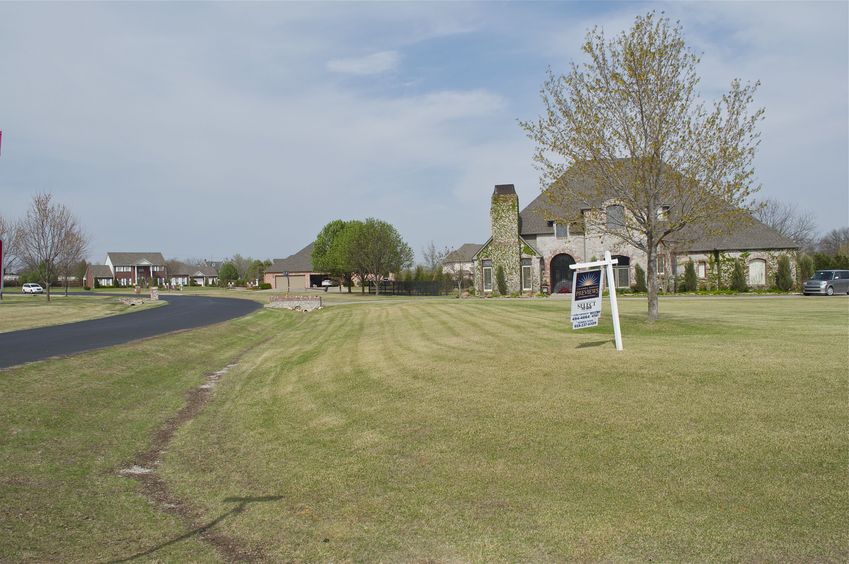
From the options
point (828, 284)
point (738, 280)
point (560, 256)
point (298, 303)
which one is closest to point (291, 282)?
point (298, 303)

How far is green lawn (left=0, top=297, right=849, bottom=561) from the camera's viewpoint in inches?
239

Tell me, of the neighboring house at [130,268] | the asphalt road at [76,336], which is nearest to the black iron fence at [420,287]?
the asphalt road at [76,336]

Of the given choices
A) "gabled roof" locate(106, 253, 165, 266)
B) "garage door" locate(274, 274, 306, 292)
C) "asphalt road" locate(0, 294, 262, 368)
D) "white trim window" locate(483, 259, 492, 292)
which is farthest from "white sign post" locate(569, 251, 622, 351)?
"gabled roof" locate(106, 253, 165, 266)

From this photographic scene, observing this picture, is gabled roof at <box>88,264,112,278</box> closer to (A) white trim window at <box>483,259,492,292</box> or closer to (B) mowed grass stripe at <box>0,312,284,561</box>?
(A) white trim window at <box>483,259,492,292</box>

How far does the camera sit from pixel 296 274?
93625 millimetres

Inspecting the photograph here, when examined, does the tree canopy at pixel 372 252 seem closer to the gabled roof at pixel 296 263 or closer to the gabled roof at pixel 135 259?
the gabled roof at pixel 296 263

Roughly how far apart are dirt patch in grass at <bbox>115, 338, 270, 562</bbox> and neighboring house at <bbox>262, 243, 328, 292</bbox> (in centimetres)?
8046

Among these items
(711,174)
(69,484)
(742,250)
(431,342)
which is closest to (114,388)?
(69,484)

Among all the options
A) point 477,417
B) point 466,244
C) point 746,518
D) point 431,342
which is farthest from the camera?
point 466,244

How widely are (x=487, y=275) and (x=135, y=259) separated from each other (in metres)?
121

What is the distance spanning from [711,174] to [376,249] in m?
51.7

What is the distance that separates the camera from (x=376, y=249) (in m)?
66.8

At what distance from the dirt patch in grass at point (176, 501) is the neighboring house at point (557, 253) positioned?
37360 mm

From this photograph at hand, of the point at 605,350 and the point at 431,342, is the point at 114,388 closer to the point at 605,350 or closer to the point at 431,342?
the point at 431,342
